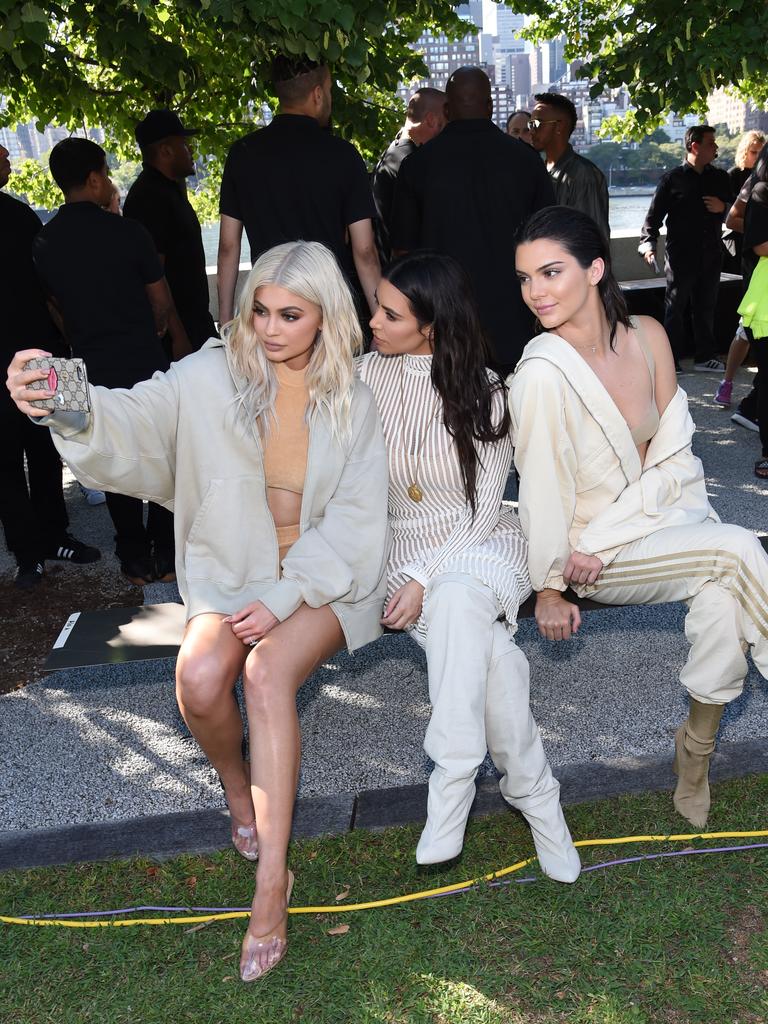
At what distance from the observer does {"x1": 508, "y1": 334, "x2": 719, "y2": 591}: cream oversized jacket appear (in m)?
3.04

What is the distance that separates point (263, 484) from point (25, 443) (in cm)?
299

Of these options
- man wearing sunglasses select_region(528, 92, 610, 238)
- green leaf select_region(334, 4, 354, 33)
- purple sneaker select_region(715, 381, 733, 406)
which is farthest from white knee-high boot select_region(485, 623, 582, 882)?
purple sneaker select_region(715, 381, 733, 406)

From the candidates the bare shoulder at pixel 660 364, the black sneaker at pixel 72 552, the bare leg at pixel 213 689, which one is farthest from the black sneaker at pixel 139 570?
the bare shoulder at pixel 660 364

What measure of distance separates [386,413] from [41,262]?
233 centimetres

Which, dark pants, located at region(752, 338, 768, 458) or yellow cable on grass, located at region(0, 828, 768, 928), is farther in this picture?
dark pants, located at region(752, 338, 768, 458)

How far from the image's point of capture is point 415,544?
3238mm

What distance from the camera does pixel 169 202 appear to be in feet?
18.5

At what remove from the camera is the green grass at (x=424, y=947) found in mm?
2469

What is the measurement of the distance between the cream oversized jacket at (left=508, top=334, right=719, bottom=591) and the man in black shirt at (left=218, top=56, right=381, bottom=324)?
64.8 inches

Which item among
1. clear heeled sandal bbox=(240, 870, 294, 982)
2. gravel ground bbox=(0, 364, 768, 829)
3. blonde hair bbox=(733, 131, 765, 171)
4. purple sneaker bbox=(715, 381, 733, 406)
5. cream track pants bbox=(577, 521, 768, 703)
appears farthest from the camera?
blonde hair bbox=(733, 131, 765, 171)

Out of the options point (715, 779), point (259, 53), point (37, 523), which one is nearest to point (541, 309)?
point (715, 779)

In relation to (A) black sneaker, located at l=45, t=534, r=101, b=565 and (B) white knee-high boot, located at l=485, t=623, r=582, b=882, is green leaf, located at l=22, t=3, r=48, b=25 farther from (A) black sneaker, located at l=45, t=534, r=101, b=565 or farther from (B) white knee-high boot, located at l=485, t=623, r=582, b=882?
(B) white knee-high boot, located at l=485, t=623, r=582, b=882

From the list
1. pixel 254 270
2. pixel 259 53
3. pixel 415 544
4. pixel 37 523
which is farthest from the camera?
pixel 37 523

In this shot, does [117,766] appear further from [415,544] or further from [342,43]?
[342,43]
